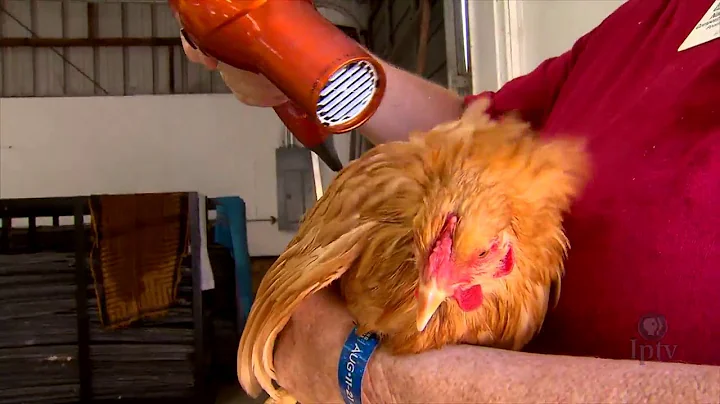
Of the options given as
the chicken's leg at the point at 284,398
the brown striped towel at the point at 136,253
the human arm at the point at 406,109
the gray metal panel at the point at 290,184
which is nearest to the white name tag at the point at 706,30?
the human arm at the point at 406,109

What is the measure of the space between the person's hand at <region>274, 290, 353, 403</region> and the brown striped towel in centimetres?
226

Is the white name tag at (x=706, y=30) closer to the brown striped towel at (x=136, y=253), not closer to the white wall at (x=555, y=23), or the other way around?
the white wall at (x=555, y=23)

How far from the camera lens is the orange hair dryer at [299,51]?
1.62ft

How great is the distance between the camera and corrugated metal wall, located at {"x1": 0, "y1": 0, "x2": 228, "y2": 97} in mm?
5355

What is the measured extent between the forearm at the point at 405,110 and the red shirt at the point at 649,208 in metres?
0.19

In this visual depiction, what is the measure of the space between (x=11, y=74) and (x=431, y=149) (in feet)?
19.6

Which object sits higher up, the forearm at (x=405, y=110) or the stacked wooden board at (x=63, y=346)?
the forearm at (x=405, y=110)

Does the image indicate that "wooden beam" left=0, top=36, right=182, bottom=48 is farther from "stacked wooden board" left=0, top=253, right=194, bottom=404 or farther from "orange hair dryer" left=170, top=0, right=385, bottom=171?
Answer: "orange hair dryer" left=170, top=0, right=385, bottom=171

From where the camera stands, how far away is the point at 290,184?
510 centimetres

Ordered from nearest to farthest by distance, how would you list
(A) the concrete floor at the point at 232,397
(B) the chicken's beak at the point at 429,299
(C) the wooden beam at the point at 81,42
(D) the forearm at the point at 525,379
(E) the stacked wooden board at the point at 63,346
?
(D) the forearm at the point at 525,379 < (B) the chicken's beak at the point at 429,299 < (E) the stacked wooden board at the point at 63,346 < (A) the concrete floor at the point at 232,397 < (C) the wooden beam at the point at 81,42

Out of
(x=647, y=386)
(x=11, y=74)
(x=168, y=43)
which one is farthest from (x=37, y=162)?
(x=647, y=386)

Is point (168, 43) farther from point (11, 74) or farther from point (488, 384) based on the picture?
point (488, 384)

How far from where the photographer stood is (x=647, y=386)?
1.13 feet

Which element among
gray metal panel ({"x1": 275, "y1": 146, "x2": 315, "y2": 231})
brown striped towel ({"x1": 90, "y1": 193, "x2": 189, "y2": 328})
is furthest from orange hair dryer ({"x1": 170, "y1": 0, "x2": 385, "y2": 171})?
gray metal panel ({"x1": 275, "y1": 146, "x2": 315, "y2": 231})
